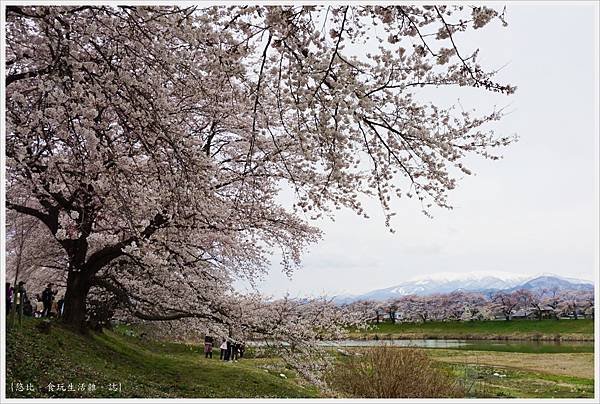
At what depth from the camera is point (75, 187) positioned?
4.64 metres

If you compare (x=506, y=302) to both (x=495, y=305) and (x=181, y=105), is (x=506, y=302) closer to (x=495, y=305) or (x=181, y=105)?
(x=495, y=305)

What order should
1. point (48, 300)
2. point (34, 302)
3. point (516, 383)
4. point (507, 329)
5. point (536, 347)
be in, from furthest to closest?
point (507, 329) < point (536, 347) < point (516, 383) < point (34, 302) < point (48, 300)

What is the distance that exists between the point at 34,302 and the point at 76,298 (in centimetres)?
388

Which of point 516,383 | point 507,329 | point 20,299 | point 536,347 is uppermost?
point 507,329

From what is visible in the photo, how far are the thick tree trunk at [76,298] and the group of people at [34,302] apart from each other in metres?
0.45

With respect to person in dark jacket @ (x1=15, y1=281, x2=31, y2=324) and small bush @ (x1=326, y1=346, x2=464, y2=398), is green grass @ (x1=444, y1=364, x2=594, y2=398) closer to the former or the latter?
small bush @ (x1=326, y1=346, x2=464, y2=398)

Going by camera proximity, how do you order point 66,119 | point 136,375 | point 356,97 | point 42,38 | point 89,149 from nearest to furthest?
point 356,97, point 66,119, point 89,149, point 42,38, point 136,375

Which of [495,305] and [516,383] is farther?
[495,305]

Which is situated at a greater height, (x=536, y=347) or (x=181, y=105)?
(x=181, y=105)

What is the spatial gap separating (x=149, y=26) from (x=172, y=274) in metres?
3.63

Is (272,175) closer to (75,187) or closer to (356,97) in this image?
(75,187)

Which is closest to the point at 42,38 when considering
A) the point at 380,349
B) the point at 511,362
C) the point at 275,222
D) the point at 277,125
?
the point at 277,125

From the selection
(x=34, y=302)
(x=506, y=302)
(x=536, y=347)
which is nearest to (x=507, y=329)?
(x=506, y=302)

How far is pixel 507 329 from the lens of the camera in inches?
1027
